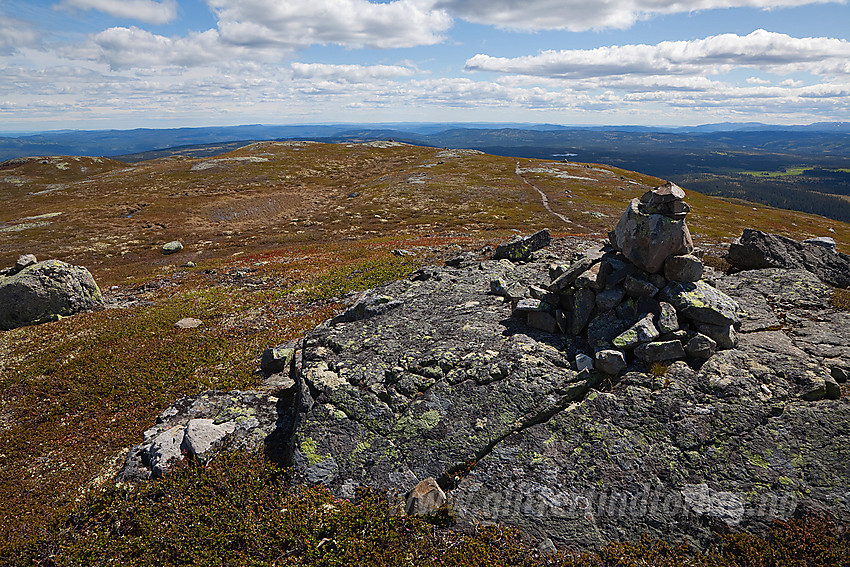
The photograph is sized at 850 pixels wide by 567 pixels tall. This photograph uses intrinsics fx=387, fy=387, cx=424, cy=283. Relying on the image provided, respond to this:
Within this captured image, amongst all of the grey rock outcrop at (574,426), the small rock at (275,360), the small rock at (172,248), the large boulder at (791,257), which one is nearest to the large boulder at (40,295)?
the small rock at (275,360)

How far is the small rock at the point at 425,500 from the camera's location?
1188 cm

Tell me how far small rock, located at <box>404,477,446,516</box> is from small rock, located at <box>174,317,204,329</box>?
73.5 ft

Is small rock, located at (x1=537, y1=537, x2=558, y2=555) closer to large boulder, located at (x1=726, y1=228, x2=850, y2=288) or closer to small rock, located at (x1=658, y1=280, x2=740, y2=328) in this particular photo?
small rock, located at (x1=658, y1=280, x2=740, y2=328)

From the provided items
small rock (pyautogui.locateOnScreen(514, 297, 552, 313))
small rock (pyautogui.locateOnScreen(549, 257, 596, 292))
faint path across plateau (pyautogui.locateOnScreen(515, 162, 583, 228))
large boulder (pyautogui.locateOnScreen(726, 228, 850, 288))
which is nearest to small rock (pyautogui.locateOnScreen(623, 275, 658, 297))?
small rock (pyautogui.locateOnScreen(549, 257, 596, 292))

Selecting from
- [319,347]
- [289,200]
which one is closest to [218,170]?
[289,200]

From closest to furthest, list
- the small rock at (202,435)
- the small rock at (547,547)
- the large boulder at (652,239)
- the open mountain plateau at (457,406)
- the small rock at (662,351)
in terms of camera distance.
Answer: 1. the small rock at (547,547)
2. the open mountain plateau at (457,406)
3. the small rock at (662,351)
4. the small rock at (202,435)
5. the large boulder at (652,239)

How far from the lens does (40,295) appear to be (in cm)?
3000

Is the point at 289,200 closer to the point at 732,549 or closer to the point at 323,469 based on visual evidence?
the point at 323,469

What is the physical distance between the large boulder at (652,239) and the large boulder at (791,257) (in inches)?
450

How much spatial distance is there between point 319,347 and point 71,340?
19084mm

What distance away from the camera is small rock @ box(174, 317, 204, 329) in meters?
27.4

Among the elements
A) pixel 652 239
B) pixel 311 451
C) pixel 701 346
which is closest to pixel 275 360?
pixel 311 451

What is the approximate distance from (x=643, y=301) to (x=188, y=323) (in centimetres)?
2865

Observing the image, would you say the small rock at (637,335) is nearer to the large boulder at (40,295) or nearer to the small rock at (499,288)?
the small rock at (499,288)
